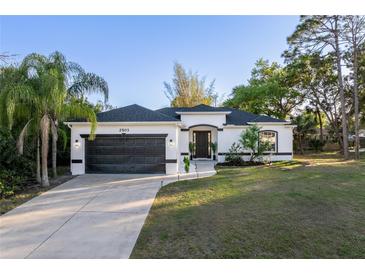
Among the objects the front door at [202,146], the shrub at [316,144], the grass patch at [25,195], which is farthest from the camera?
the shrub at [316,144]

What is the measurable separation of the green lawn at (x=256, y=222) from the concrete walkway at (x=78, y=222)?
433 millimetres

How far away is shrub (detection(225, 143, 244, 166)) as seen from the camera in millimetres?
15484

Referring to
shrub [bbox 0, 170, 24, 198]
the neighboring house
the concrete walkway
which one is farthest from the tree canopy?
shrub [bbox 0, 170, 24, 198]

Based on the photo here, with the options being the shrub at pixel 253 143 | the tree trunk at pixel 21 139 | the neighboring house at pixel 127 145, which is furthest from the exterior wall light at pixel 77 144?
the shrub at pixel 253 143

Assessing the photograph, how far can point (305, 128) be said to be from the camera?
26438 millimetres

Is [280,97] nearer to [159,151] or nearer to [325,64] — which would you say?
[325,64]

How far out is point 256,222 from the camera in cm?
534

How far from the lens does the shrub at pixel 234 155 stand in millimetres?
15484

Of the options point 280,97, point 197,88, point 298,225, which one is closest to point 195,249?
point 298,225

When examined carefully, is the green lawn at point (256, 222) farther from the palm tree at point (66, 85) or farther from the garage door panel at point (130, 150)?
the palm tree at point (66, 85)

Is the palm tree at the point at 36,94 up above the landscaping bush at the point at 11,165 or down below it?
above

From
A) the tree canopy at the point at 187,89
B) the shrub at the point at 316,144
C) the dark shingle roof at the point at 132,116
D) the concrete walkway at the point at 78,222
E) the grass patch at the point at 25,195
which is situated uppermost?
the tree canopy at the point at 187,89

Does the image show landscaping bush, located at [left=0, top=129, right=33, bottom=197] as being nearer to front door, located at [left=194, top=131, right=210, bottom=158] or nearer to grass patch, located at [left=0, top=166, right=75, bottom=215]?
grass patch, located at [left=0, top=166, right=75, bottom=215]

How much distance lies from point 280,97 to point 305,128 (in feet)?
15.2
